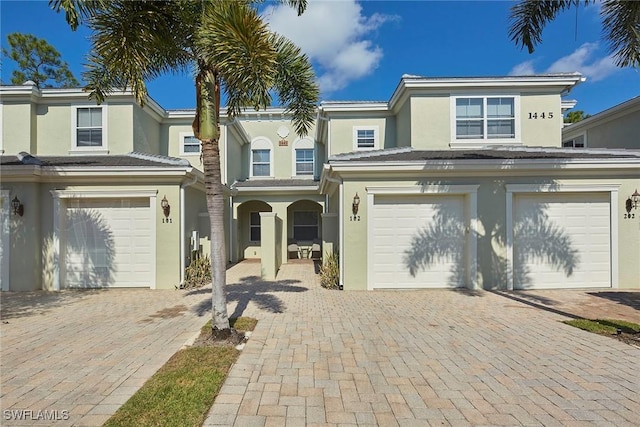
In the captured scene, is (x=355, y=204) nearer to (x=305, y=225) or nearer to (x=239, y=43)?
(x=239, y=43)

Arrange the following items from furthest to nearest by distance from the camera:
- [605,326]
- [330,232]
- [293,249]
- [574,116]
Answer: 1. [574,116]
2. [293,249]
3. [330,232]
4. [605,326]

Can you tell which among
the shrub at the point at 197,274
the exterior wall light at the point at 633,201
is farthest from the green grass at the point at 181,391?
the exterior wall light at the point at 633,201

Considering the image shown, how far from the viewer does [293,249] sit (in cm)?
1694

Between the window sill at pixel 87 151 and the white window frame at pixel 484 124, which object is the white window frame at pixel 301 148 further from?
the window sill at pixel 87 151

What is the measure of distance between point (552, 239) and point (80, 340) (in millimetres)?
11640

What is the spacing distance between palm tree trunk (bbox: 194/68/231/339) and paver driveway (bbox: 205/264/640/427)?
77cm

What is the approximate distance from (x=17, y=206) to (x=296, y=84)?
912 centimetres

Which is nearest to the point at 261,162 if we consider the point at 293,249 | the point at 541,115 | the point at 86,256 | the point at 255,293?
the point at 293,249

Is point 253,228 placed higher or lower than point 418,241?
higher

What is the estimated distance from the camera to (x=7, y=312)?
712 centimetres

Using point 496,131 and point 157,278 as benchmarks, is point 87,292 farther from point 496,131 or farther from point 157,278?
point 496,131

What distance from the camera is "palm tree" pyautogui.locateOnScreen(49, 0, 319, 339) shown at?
426 centimetres

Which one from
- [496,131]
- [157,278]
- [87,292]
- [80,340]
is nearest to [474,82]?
[496,131]

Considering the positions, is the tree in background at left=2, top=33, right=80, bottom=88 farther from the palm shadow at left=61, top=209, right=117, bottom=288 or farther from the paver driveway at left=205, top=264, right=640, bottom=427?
the paver driveway at left=205, top=264, right=640, bottom=427
